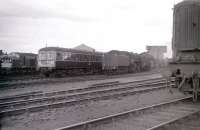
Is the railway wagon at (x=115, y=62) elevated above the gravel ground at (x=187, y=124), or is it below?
Result: above

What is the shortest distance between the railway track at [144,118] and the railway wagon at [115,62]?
20.1 metres

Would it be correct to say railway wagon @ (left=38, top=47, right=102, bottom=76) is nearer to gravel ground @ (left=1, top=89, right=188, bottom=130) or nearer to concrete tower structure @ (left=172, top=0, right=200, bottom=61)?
gravel ground @ (left=1, top=89, right=188, bottom=130)

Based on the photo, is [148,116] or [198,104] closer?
[148,116]

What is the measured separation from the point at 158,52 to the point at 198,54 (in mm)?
57155

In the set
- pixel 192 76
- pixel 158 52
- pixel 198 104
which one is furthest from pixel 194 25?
pixel 158 52

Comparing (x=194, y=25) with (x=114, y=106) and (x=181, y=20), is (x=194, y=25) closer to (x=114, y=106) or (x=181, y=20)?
(x=181, y=20)

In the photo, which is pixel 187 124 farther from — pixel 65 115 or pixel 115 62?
pixel 115 62

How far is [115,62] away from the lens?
99.2 feet

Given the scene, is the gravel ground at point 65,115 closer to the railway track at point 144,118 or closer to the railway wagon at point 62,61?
the railway track at point 144,118

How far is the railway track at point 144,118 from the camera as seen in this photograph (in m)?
6.36

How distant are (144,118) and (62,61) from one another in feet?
60.6

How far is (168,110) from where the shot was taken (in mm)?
8555

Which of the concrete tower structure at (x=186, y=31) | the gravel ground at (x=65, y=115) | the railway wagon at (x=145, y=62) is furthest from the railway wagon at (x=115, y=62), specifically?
the concrete tower structure at (x=186, y=31)

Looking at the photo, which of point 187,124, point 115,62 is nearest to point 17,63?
point 115,62
